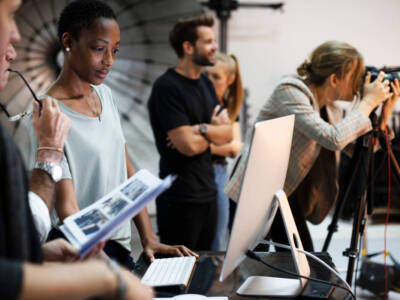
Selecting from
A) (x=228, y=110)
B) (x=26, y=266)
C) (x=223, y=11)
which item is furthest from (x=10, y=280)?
(x=223, y=11)

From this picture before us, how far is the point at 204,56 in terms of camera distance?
6.48 ft

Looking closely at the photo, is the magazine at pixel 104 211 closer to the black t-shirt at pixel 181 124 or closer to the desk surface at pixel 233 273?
the desk surface at pixel 233 273

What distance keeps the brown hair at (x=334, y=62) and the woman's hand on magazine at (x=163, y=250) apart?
0.93 metres

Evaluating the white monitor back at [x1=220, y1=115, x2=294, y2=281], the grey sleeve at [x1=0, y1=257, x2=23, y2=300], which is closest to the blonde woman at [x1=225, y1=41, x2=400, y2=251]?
the white monitor back at [x1=220, y1=115, x2=294, y2=281]

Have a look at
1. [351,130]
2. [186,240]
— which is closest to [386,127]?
[351,130]

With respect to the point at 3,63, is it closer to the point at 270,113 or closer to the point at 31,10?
the point at 270,113

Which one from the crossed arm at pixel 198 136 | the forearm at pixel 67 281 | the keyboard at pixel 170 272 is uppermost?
the forearm at pixel 67 281

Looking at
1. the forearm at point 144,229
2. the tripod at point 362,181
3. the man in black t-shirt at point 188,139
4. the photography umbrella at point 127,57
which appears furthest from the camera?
the photography umbrella at point 127,57

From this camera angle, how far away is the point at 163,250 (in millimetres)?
1210

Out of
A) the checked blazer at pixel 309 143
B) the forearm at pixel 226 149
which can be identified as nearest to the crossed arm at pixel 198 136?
the checked blazer at pixel 309 143

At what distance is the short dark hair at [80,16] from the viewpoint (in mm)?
1105

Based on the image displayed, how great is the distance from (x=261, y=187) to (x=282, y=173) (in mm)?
204

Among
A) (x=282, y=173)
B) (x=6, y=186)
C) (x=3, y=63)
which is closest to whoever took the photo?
(x=6, y=186)

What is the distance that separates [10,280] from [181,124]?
4.51ft
